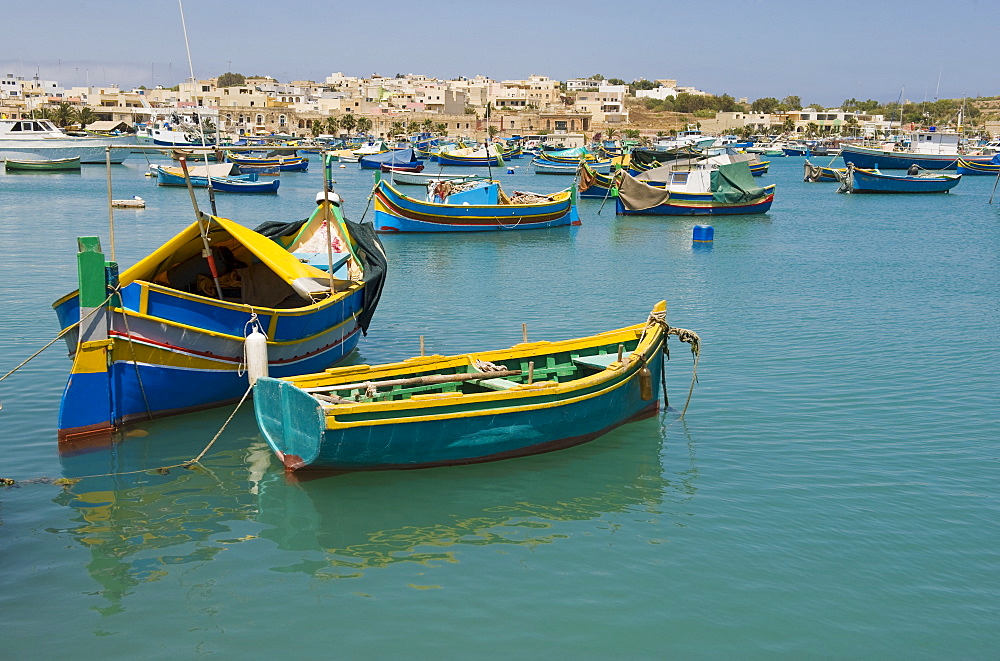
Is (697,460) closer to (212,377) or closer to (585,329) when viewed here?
(212,377)

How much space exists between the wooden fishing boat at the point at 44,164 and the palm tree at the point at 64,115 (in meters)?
56.3

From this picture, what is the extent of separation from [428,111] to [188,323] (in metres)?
152

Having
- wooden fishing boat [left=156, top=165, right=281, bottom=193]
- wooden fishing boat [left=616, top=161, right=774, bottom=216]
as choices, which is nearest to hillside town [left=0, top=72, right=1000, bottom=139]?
wooden fishing boat [left=156, top=165, right=281, bottom=193]

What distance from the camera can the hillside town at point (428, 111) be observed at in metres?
147

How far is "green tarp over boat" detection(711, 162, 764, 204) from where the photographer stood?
44812 mm

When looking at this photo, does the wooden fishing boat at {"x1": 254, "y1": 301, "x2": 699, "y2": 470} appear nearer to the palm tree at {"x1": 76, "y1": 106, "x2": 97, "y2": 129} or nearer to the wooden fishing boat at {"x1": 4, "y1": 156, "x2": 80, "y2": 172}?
the wooden fishing boat at {"x1": 4, "y1": 156, "x2": 80, "y2": 172}

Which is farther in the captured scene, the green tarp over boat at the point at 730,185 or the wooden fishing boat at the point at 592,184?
the wooden fishing boat at the point at 592,184

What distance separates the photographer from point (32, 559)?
8.71 m

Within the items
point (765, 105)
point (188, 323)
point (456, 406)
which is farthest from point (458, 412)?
point (765, 105)

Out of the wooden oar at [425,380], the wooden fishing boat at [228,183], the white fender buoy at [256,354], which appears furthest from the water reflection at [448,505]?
the wooden fishing boat at [228,183]

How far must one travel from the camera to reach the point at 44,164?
6875 cm

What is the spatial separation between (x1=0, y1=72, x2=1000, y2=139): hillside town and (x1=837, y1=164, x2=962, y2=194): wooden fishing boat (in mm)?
80703

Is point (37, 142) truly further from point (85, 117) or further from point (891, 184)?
point (891, 184)

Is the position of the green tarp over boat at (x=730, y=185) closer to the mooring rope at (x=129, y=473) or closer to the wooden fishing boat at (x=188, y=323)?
the wooden fishing boat at (x=188, y=323)
